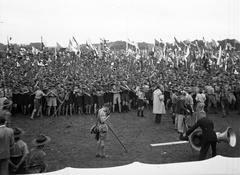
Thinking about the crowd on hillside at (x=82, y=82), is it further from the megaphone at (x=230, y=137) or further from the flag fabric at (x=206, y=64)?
the megaphone at (x=230, y=137)

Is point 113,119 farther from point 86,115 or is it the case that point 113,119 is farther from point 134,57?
point 134,57

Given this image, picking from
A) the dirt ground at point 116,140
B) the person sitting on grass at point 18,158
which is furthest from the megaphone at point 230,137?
the person sitting on grass at point 18,158

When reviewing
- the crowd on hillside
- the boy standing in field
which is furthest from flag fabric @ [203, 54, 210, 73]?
the boy standing in field

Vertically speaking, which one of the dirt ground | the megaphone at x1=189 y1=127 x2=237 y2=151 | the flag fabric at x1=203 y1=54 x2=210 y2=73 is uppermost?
the flag fabric at x1=203 y1=54 x2=210 y2=73

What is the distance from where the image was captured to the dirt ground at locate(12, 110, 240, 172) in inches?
303

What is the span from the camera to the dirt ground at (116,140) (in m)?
Answer: 7.69

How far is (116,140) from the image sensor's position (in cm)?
962

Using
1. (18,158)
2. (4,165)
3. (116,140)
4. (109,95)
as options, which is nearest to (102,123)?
(116,140)

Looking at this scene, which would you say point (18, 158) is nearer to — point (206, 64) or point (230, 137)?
point (230, 137)

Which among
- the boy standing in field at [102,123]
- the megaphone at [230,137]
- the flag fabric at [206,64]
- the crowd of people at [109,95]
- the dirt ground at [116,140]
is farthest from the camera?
the flag fabric at [206,64]

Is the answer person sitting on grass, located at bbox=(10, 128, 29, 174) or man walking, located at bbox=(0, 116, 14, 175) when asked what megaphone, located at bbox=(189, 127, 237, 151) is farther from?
man walking, located at bbox=(0, 116, 14, 175)

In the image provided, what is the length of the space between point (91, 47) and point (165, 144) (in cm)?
1596

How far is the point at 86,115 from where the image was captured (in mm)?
14164

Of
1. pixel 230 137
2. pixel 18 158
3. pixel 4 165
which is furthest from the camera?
pixel 230 137
